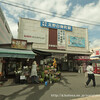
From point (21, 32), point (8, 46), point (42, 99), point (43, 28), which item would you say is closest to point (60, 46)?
point (43, 28)

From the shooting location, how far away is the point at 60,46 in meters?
16.9

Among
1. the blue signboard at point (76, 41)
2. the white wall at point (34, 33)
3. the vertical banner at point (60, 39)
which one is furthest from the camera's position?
A: the blue signboard at point (76, 41)

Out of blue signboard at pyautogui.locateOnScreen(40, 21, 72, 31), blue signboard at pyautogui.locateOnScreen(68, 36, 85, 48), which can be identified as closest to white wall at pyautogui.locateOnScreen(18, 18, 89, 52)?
blue signboard at pyautogui.locateOnScreen(40, 21, 72, 31)

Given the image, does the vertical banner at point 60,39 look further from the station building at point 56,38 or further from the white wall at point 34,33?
the white wall at point 34,33

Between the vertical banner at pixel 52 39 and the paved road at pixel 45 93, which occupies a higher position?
the vertical banner at pixel 52 39

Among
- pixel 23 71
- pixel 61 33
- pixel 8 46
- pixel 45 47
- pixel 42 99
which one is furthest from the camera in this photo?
pixel 61 33

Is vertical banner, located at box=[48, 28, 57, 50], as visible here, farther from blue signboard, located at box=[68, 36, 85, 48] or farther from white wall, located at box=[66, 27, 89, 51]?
blue signboard, located at box=[68, 36, 85, 48]

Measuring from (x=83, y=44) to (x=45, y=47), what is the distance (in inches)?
325

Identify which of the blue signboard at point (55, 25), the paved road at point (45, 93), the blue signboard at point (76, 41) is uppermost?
the blue signboard at point (55, 25)

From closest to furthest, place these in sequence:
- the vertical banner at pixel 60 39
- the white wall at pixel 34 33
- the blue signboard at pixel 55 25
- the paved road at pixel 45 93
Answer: the paved road at pixel 45 93 → the white wall at pixel 34 33 → the blue signboard at pixel 55 25 → the vertical banner at pixel 60 39

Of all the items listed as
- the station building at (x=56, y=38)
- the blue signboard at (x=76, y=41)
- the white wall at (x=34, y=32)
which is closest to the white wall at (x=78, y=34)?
the station building at (x=56, y=38)

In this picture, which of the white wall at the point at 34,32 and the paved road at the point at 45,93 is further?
the white wall at the point at 34,32

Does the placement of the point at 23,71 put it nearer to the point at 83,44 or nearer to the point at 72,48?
the point at 72,48

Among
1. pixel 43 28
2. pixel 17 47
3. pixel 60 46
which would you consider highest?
pixel 43 28
